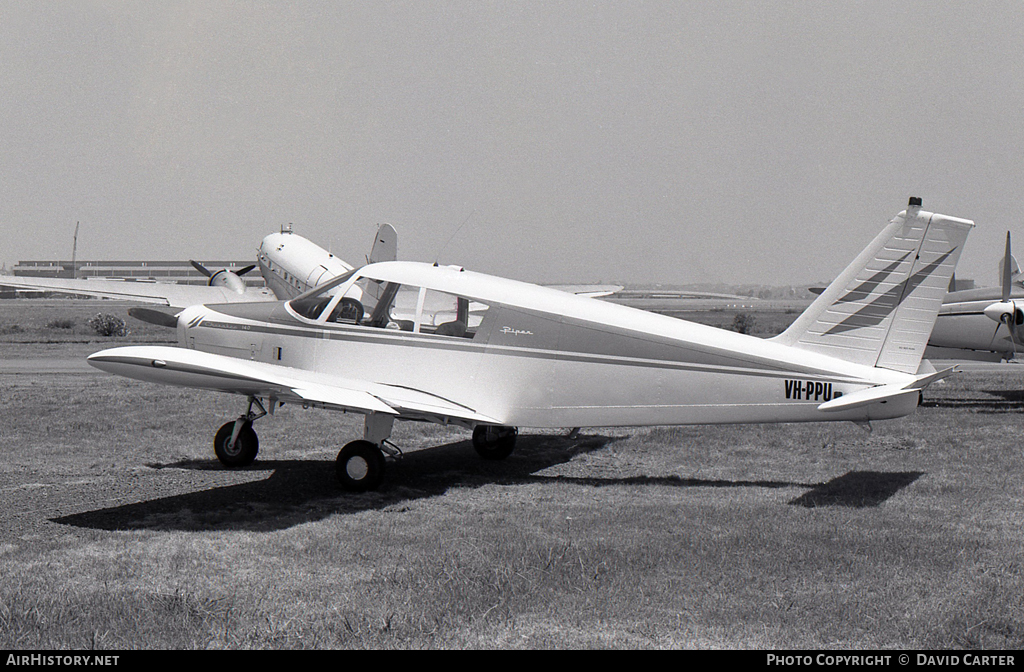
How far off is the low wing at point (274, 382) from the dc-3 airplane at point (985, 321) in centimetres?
1345

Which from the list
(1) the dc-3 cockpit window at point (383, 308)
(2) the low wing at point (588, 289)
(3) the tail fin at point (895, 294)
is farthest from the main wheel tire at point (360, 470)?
(2) the low wing at point (588, 289)

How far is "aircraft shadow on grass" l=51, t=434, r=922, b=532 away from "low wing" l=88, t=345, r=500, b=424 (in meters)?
0.91

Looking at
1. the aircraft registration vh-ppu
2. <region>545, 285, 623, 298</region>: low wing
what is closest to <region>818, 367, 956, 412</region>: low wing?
the aircraft registration vh-ppu

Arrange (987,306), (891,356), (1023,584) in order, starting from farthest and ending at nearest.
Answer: (987,306) → (891,356) → (1023,584)

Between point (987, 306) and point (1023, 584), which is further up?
point (987, 306)

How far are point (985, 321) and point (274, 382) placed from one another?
16.3 meters

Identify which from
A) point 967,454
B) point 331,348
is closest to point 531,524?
point 331,348

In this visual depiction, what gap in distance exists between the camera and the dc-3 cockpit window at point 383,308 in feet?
32.0

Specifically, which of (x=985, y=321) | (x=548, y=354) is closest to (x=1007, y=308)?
(x=985, y=321)

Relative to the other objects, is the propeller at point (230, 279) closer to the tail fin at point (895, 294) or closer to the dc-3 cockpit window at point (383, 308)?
the dc-3 cockpit window at point (383, 308)

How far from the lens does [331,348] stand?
32.1 feet

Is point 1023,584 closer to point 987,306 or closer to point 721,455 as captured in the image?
point 721,455

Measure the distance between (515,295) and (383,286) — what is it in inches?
58.8

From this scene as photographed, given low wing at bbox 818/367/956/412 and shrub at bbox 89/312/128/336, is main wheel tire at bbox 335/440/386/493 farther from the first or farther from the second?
shrub at bbox 89/312/128/336
